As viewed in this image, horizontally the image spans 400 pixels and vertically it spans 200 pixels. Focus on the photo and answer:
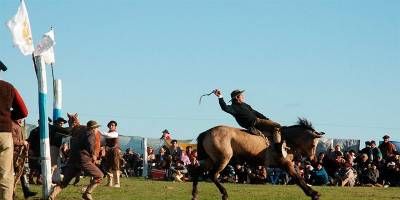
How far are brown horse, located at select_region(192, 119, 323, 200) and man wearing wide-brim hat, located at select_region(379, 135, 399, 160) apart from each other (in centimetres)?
1319

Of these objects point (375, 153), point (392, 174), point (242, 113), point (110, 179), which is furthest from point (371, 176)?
point (242, 113)

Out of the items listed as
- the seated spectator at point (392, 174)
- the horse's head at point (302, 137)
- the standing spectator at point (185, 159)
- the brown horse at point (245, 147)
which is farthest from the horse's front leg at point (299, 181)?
the standing spectator at point (185, 159)

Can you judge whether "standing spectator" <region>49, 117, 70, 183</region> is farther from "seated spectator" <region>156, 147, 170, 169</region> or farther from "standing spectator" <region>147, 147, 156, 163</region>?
"standing spectator" <region>147, 147, 156, 163</region>

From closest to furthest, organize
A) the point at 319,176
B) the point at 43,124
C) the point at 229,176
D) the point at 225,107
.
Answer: the point at 43,124
the point at 225,107
the point at 319,176
the point at 229,176

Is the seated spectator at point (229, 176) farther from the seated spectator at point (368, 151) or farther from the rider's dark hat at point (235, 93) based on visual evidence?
the rider's dark hat at point (235, 93)

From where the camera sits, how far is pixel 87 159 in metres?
14.7

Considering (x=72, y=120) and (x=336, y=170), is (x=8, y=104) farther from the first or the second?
(x=336, y=170)

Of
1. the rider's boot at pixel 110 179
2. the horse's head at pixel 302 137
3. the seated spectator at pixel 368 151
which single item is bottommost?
the rider's boot at pixel 110 179

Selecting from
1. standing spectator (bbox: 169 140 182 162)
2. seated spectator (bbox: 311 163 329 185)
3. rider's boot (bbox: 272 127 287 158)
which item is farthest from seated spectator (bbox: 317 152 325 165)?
rider's boot (bbox: 272 127 287 158)

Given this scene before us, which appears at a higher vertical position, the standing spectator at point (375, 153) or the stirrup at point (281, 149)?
the standing spectator at point (375, 153)

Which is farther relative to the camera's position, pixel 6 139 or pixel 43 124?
pixel 43 124

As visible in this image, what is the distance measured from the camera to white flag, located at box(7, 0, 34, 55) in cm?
1493

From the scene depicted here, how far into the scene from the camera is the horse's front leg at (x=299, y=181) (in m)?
15.2

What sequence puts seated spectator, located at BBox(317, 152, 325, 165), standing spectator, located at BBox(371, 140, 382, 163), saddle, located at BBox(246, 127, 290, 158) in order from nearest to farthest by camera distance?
saddle, located at BBox(246, 127, 290, 158) → standing spectator, located at BBox(371, 140, 382, 163) → seated spectator, located at BBox(317, 152, 325, 165)
